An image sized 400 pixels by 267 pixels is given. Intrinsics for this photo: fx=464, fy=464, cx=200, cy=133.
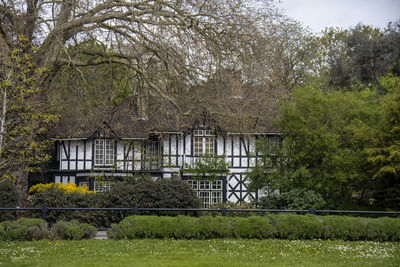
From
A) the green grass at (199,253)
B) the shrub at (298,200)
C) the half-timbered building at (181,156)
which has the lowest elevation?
the green grass at (199,253)

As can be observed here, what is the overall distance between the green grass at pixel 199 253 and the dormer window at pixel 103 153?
1716 centimetres

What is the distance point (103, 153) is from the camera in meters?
30.0

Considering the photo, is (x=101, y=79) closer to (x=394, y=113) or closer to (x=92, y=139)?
(x=92, y=139)

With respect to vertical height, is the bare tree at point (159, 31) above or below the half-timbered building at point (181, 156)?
above

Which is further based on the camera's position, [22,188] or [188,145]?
[188,145]

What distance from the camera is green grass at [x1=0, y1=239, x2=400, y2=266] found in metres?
10.1

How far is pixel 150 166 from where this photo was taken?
28.9m

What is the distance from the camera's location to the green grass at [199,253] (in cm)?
1011

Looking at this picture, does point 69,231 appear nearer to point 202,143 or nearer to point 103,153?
point 103,153

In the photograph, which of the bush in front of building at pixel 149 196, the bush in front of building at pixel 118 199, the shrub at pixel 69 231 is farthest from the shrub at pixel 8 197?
the shrub at pixel 69 231

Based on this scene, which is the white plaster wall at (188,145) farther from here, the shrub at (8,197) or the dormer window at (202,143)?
the shrub at (8,197)

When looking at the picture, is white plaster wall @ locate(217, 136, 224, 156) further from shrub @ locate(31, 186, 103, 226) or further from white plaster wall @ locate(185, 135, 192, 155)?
shrub @ locate(31, 186, 103, 226)

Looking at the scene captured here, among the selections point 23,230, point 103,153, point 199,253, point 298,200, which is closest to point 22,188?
point 23,230

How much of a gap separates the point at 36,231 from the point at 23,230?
36cm
